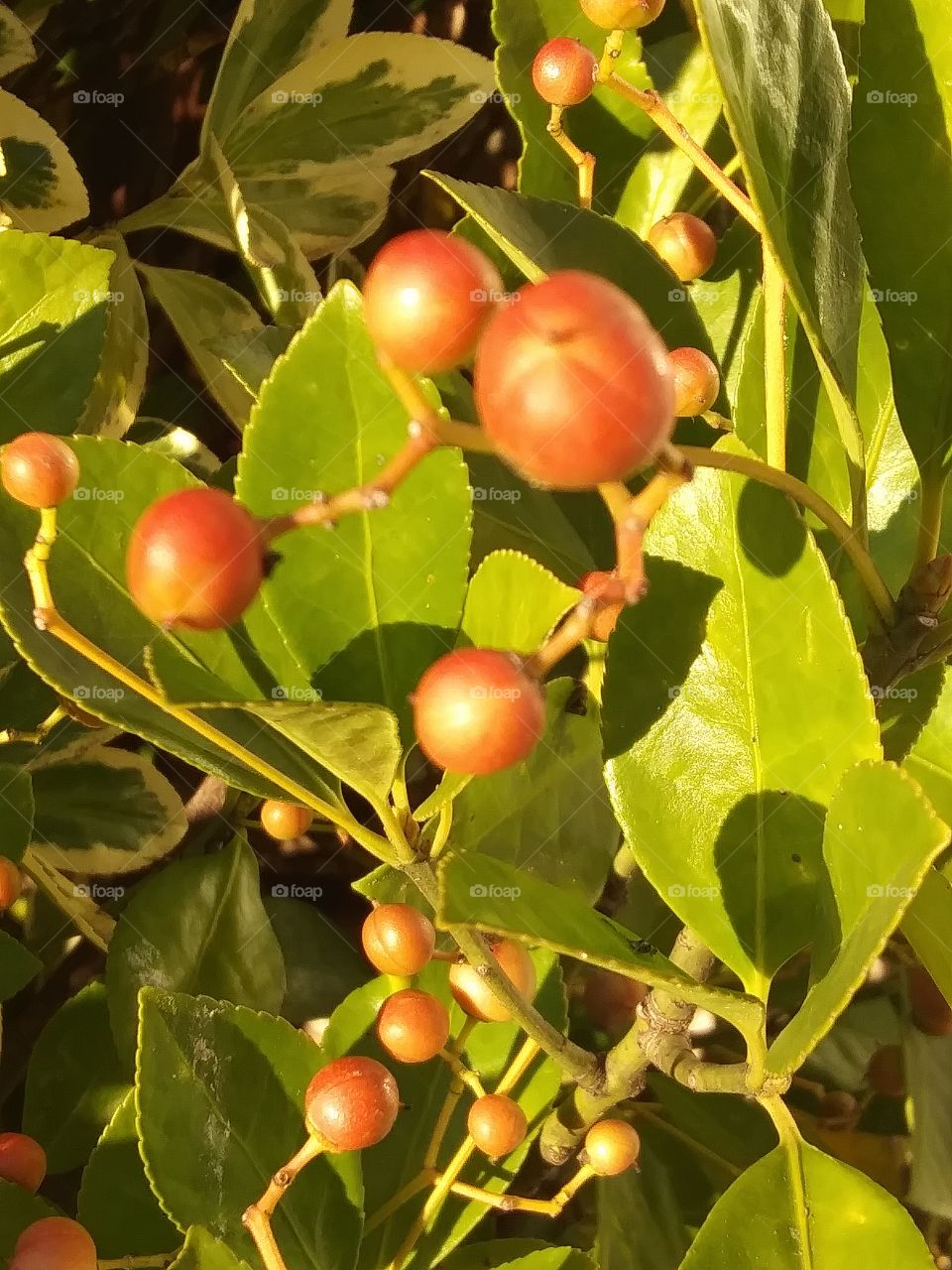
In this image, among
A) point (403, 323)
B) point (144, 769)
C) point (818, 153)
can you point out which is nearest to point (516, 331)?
point (403, 323)

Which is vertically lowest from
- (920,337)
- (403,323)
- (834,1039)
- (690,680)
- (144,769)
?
(834,1039)

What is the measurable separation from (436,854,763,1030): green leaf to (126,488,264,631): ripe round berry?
11cm

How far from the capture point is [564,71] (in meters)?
0.58

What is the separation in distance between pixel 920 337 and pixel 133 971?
601 millimetres

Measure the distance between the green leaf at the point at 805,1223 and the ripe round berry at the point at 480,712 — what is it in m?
0.29

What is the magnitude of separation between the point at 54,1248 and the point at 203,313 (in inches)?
25.8

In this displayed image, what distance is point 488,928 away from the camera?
34cm

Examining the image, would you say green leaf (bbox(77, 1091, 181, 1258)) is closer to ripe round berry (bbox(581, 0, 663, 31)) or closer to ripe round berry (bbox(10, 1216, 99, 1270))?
ripe round berry (bbox(10, 1216, 99, 1270))

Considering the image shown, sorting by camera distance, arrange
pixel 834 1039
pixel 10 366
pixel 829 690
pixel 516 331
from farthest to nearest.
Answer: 1. pixel 834 1039
2. pixel 10 366
3. pixel 829 690
4. pixel 516 331

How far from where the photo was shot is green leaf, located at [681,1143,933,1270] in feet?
1.59

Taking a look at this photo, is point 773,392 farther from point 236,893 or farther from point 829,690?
point 236,893

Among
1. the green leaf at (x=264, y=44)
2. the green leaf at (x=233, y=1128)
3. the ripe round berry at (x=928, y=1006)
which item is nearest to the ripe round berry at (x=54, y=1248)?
the green leaf at (x=233, y=1128)

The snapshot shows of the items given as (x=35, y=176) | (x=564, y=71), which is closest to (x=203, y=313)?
(x=35, y=176)

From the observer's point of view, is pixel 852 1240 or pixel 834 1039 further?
pixel 834 1039
